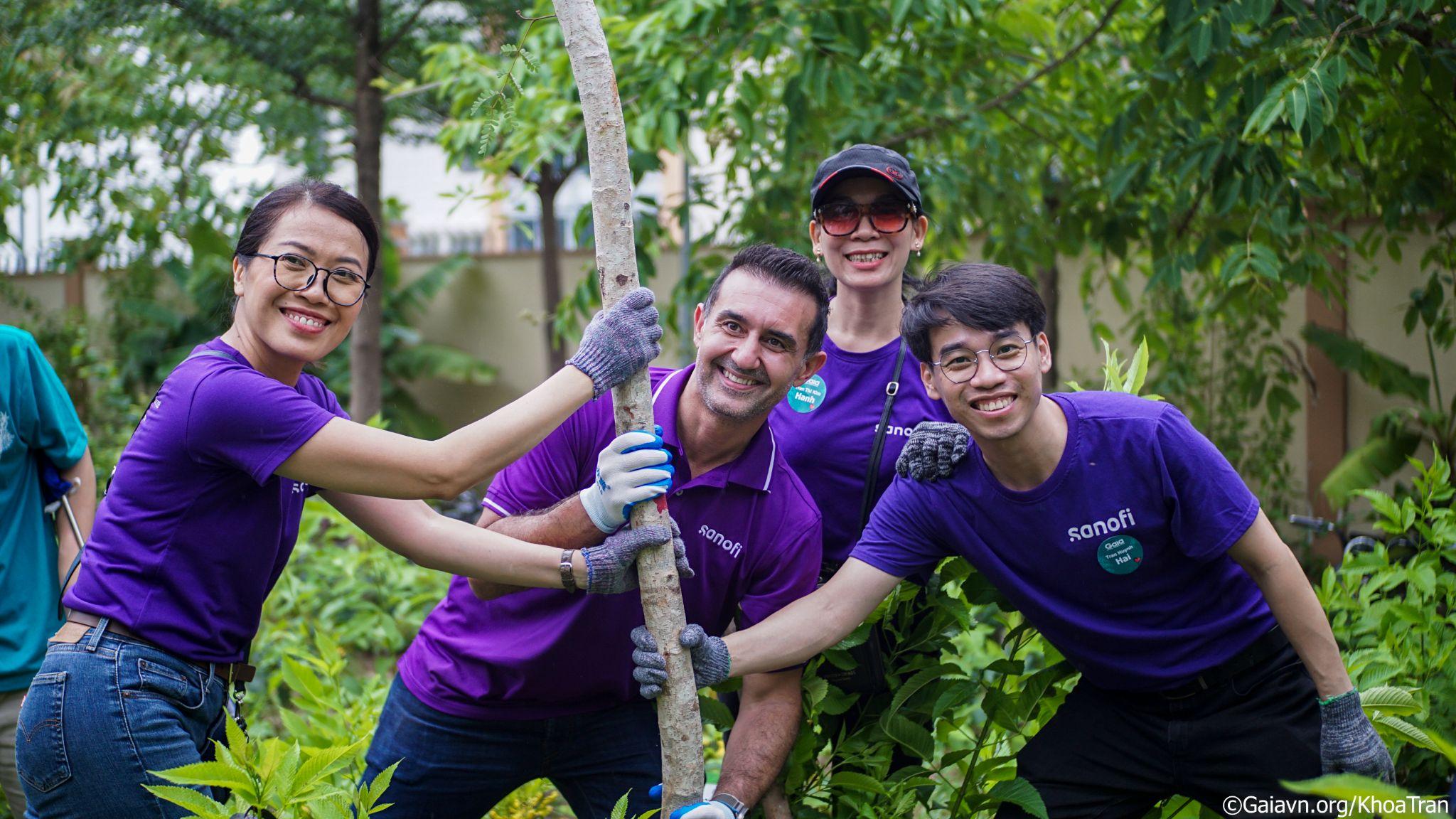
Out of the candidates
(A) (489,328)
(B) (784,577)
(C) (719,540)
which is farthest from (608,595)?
(A) (489,328)

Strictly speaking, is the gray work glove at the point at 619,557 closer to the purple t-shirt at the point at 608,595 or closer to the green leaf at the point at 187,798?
the purple t-shirt at the point at 608,595

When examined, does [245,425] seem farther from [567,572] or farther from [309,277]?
[567,572]

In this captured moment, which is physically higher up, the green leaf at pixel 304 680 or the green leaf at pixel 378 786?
the green leaf at pixel 378 786

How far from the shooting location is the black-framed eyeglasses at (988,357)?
2.74 meters

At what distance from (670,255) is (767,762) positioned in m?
9.70

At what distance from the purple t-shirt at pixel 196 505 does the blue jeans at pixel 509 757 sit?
2.41 ft

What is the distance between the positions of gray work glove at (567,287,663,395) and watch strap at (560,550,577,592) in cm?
39

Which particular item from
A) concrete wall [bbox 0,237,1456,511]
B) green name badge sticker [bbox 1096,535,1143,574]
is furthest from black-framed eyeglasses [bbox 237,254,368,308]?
concrete wall [bbox 0,237,1456,511]

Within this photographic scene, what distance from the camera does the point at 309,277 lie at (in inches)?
98.0

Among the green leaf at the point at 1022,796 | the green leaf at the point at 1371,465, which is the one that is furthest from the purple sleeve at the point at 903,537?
the green leaf at the point at 1371,465

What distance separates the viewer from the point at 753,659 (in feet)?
9.11

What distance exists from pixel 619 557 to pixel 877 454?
0.90 m

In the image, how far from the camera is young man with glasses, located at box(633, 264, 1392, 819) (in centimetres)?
270

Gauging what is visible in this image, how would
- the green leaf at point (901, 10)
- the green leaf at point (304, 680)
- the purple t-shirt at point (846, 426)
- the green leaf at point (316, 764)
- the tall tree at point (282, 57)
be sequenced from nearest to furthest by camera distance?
the green leaf at point (316, 764)
the purple t-shirt at point (846, 426)
the green leaf at point (304, 680)
the green leaf at point (901, 10)
the tall tree at point (282, 57)
